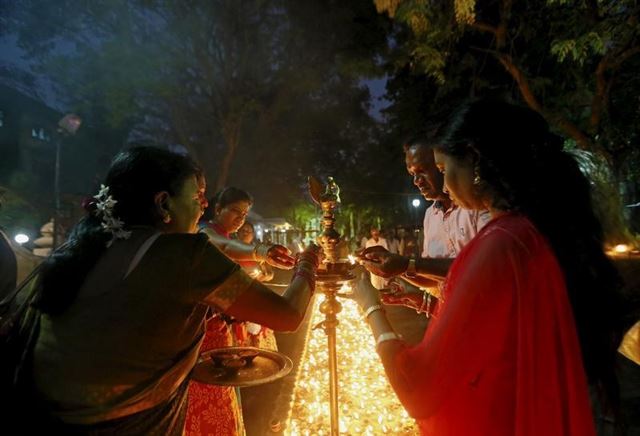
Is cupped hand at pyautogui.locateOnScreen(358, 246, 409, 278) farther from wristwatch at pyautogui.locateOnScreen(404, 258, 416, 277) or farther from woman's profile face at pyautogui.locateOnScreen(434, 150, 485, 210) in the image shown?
woman's profile face at pyautogui.locateOnScreen(434, 150, 485, 210)

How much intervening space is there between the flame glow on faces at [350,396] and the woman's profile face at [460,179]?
2662 millimetres

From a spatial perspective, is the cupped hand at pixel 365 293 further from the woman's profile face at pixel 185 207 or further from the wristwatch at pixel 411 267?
the woman's profile face at pixel 185 207

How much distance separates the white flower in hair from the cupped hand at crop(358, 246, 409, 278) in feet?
4.72

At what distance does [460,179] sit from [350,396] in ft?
12.2

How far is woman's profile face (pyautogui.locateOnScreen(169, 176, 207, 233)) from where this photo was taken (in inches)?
73.9

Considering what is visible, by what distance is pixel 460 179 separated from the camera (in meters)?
1.62

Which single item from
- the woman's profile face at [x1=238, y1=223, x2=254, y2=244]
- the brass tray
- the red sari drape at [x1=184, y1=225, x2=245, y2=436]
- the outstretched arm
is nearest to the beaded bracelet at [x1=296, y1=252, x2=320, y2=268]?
the brass tray

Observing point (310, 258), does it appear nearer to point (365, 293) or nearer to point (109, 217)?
point (365, 293)

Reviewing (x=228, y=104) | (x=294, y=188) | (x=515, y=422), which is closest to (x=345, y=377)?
(x=515, y=422)

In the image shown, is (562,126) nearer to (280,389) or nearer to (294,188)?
(280,389)

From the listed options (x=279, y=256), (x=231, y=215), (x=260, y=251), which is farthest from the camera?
(x=231, y=215)

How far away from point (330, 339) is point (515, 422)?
46.4 inches

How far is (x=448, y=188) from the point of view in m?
1.70

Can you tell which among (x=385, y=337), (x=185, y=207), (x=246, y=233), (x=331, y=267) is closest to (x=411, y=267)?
(x=331, y=267)
